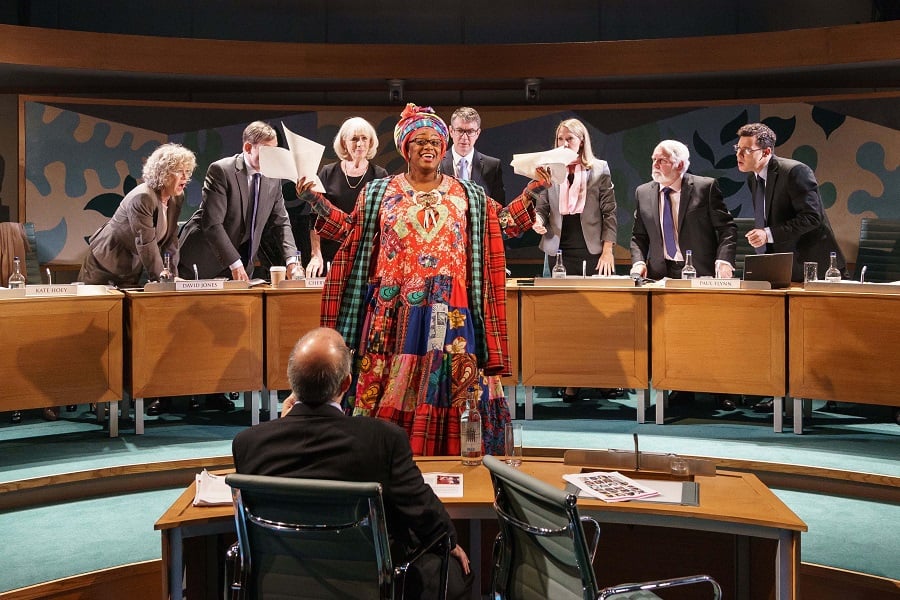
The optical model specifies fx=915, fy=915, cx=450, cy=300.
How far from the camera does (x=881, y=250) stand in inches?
264

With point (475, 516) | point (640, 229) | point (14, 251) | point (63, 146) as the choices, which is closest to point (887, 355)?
point (640, 229)

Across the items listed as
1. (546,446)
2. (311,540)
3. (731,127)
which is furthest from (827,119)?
(311,540)

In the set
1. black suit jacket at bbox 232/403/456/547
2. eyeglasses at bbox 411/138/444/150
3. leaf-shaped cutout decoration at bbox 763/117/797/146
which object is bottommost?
black suit jacket at bbox 232/403/456/547

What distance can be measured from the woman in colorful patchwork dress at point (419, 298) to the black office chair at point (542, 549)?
1213mm

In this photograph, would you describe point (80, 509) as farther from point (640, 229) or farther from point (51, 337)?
point (640, 229)

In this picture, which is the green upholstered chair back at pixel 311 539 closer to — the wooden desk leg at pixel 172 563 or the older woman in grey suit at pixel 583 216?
the wooden desk leg at pixel 172 563

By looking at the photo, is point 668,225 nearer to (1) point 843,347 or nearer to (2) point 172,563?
(1) point 843,347

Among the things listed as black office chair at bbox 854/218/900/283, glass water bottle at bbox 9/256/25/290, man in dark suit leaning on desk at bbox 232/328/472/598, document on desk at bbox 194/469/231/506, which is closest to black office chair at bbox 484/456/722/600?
man in dark suit leaning on desk at bbox 232/328/472/598

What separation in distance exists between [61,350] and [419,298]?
2.59 m

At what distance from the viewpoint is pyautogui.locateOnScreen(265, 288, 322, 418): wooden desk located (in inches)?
221

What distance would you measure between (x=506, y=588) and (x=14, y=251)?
518 cm

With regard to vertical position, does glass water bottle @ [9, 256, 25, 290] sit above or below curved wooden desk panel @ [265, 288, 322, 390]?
above

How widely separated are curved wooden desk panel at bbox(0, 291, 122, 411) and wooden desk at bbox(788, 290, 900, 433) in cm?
394

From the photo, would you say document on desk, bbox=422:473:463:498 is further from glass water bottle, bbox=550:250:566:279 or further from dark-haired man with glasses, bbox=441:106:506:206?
dark-haired man with glasses, bbox=441:106:506:206
